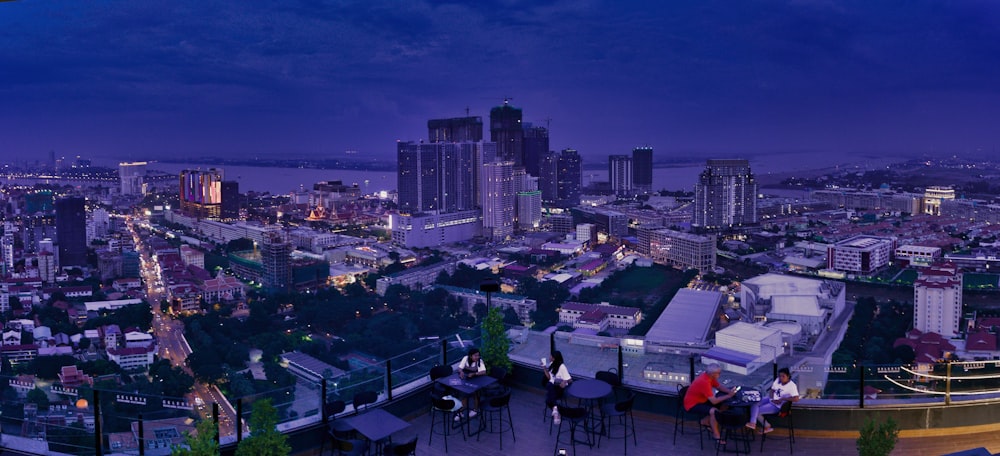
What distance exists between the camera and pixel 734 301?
33.9 feet

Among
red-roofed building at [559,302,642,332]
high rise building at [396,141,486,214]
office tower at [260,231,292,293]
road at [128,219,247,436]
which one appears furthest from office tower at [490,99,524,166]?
red-roofed building at [559,302,642,332]

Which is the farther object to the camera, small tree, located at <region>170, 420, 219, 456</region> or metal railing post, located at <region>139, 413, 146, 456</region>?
metal railing post, located at <region>139, 413, 146, 456</region>

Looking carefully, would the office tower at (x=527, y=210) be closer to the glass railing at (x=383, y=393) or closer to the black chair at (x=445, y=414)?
the glass railing at (x=383, y=393)

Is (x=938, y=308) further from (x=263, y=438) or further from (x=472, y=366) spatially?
(x=263, y=438)

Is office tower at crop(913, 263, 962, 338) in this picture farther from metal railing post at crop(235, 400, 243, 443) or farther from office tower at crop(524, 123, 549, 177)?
office tower at crop(524, 123, 549, 177)

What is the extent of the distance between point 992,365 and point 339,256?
52.4 ft

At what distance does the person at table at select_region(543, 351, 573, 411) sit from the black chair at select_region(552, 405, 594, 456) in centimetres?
8

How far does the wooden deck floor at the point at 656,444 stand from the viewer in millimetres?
2105

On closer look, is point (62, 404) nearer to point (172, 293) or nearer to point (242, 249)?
point (172, 293)

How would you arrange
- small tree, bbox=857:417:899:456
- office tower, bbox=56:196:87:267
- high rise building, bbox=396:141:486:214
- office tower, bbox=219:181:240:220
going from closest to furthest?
small tree, bbox=857:417:899:456
office tower, bbox=56:196:87:267
high rise building, bbox=396:141:486:214
office tower, bbox=219:181:240:220

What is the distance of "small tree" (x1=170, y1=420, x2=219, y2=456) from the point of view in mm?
1585

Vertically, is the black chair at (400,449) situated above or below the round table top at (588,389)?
below

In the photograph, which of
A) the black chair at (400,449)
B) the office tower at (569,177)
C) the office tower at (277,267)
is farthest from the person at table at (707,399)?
the office tower at (569,177)

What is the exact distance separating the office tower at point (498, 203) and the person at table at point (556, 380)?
Result: 1941cm
